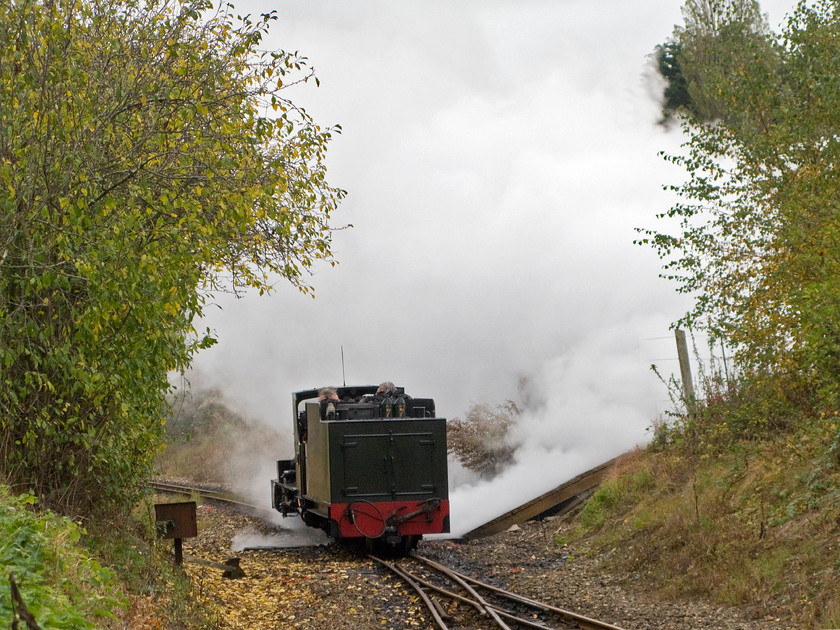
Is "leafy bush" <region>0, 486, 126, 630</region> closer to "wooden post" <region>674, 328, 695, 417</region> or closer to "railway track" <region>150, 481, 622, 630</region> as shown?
"railway track" <region>150, 481, 622, 630</region>

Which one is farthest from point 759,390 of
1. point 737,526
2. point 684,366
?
point 737,526

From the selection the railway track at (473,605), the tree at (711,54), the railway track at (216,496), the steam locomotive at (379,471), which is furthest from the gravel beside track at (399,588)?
the tree at (711,54)

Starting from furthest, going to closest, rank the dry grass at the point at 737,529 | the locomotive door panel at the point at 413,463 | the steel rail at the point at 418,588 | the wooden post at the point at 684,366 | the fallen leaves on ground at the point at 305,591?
the wooden post at the point at 684,366 → the locomotive door panel at the point at 413,463 → the fallen leaves on ground at the point at 305,591 → the steel rail at the point at 418,588 → the dry grass at the point at 737,529

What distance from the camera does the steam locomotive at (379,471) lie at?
1299cm

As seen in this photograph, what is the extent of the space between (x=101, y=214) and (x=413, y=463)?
7.49 meters

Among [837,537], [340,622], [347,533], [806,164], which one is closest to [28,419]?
[340,622]

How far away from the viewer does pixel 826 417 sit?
38.1ft

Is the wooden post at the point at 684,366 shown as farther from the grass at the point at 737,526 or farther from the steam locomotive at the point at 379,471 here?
the steam locomotive at the point at 379,471

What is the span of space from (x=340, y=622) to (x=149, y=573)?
6.39ft

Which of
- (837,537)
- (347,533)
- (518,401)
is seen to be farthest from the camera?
(518,401)

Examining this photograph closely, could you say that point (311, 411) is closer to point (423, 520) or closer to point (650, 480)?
point (423, 520)

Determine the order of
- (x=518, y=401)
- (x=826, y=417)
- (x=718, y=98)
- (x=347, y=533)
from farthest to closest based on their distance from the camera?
(x=518, y=401) → (x=718, y=98) → (x=347, y=533) → (x=826, y=417)

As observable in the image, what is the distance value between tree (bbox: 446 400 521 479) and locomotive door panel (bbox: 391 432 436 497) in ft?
16.2

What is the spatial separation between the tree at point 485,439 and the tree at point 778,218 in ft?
17.9
